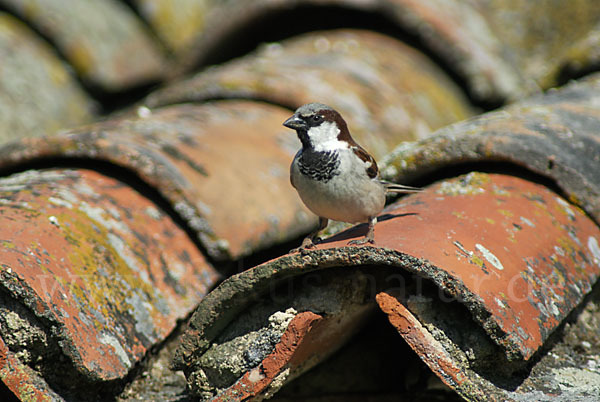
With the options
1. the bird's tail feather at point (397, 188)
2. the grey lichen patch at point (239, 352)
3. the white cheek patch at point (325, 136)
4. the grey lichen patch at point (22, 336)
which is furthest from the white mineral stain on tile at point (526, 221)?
the grey lichen patch at point (22, 336)

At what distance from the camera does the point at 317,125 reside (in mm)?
2854

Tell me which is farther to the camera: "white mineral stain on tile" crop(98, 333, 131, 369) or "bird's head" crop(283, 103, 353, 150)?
"bird's head" crop(283, 103, 353, 150)

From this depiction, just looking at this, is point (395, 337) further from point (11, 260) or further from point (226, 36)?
point (226, 36)

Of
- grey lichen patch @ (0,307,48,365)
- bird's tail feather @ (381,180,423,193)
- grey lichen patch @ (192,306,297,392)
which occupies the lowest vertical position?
grey lichen patch @ (192,306,297,392)

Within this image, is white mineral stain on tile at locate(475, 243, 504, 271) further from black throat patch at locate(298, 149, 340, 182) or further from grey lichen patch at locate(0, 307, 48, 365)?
grey lichen patch at locate(0, 307, 48, 365)

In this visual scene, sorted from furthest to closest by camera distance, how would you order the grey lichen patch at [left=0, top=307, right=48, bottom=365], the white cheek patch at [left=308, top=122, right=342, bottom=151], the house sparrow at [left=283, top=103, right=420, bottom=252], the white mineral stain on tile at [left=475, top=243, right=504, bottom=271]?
1. the white cheek patch at [left=308, top=122, right=342, bottom=151]
2. the house sparrow at [left=283, top=103, right=420, bottom=252]
3. the white mineral stain on tile at [left=475, top=243, right=504, bottom=271]
4. the grey lichen patch at [left=0, top=307, right=48, bottom=365]

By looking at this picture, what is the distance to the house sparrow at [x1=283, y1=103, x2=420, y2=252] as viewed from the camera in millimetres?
2688

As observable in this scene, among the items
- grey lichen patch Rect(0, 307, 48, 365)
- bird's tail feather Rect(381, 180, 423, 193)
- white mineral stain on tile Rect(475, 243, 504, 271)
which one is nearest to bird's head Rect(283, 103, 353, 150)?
bird's tail feather Rect(381, 180, 423, 193)

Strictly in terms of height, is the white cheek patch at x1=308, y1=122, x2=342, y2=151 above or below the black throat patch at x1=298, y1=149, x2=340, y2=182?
above

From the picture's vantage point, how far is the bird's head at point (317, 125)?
283cm

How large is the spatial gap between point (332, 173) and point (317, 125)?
0.25 m

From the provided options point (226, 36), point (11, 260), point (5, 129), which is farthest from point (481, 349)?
point (226, 36)

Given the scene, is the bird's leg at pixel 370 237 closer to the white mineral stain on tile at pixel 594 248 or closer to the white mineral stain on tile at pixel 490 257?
the white mineral stain on tile at pixel 490 257

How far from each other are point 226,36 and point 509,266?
11.7 feet
